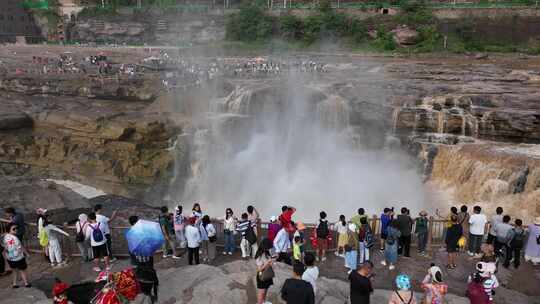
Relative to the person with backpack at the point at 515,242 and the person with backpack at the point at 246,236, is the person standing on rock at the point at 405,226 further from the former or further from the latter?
the person with backpack at the point at 246,236

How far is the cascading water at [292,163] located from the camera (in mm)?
18016

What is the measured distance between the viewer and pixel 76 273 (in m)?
8.40

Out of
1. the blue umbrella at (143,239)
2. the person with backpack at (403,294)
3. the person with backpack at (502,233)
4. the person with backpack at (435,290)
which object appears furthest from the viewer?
the person with backpack at (502,233)

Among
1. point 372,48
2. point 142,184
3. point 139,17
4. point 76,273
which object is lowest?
point 142,184

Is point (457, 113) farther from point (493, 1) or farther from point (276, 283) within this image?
point (493, 1)

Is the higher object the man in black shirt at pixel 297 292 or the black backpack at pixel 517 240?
the man in black shirt at pixel 297 292

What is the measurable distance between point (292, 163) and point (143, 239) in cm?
1467

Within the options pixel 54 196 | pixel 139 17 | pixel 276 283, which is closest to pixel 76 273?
pixel 276 283

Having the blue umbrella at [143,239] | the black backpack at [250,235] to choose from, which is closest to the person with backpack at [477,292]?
the black backpack at [250,235]

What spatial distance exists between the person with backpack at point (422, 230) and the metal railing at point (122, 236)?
22 centimetres

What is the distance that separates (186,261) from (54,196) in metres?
8.73

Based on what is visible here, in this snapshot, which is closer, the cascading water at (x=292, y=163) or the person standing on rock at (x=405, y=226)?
the person standing on rock at (x=405, y=226)

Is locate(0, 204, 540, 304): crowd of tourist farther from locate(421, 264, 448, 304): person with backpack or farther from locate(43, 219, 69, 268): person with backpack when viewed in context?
locate(421, 264, 448, 304): person with backpack

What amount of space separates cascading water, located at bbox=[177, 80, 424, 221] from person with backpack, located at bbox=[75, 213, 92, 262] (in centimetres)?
983
